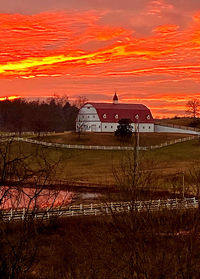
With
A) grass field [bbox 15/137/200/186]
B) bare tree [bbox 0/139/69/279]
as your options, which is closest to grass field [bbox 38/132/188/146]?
grass field [bbox 15/137/200/186]

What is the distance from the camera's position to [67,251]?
21125 millimetres

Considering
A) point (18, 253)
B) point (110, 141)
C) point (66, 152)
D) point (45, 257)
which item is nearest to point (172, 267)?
point (18, 253)

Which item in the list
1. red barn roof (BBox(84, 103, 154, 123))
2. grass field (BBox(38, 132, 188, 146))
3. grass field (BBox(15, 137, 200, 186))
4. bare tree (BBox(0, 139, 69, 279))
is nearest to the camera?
bare tree (BBox(0, 139, 69, 279))

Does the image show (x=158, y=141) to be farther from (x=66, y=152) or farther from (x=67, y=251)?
(x=67, y=251)

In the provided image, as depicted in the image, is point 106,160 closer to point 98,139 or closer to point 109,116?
point 98,139

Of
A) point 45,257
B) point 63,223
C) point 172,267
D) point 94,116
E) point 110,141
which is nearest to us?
point 172,267

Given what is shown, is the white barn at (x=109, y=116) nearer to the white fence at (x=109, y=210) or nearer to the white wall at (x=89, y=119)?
the white wall at (x=89, y=119)

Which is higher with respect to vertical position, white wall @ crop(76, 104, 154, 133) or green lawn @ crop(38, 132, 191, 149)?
white wall @ crop(76, 104, 154, 133)

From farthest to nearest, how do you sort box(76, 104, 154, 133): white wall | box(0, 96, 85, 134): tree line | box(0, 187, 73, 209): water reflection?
1. box(0, 96, 85, 134): tree line
2. box(76, 104, 154, 133): white wall
3. box(0, 187, 73, 209): water reflection

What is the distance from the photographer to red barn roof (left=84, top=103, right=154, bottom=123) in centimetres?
9994

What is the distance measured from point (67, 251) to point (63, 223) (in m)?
6.03

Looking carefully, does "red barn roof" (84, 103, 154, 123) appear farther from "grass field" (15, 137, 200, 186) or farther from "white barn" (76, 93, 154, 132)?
"grass field" (15, 137, 200, 186)

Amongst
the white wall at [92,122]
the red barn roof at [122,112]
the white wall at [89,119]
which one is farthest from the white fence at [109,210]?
the red barn roof at [122,112]

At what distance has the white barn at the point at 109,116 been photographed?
3915 inches
